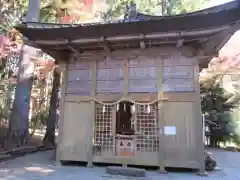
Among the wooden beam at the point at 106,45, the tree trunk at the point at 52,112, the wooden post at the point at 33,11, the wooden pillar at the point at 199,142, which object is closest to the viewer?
the wooden pillar at the point at 199,142

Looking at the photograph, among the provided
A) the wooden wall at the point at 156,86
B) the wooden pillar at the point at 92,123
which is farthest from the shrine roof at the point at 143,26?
the wooden pillar at the point at 92,123

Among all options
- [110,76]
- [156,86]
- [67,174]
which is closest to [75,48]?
[110,76]

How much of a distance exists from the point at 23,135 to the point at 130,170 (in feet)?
20.2

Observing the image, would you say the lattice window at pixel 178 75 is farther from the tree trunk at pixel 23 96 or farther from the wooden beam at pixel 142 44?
the tree trunk at pixel 23 96

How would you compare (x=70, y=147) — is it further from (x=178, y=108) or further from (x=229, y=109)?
(x=229, y=109)

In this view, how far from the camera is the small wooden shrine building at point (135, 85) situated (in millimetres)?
5574

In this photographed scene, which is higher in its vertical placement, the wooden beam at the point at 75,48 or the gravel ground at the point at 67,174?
the wooden beam at the point at 75,48

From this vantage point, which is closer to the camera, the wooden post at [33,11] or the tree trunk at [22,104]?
the tree trunk at [22,104]

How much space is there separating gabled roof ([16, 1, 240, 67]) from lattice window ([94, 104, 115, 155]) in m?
1.82

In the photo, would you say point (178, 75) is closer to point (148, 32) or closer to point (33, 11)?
point (148, 32)

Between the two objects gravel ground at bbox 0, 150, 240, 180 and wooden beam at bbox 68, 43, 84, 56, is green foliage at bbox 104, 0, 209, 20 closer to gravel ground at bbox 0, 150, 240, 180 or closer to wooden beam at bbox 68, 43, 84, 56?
wooden beam at bbox 68, 43, 84, 56

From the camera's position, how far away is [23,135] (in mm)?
9516

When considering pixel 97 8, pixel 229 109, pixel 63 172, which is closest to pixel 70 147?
pixel 63 172

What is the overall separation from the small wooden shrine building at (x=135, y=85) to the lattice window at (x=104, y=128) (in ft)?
0.09
